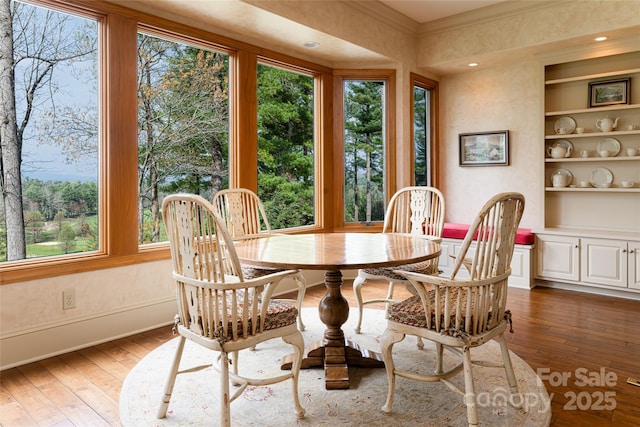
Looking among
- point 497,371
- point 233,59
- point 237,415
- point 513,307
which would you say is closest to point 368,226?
point 513,307

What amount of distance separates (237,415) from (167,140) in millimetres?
2233

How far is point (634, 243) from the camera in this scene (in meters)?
3.87

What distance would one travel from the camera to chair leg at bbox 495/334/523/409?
77.2 inches

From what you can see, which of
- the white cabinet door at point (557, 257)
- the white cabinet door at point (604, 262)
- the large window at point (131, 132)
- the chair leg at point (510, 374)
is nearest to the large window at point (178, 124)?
the large window at point (131, 132)

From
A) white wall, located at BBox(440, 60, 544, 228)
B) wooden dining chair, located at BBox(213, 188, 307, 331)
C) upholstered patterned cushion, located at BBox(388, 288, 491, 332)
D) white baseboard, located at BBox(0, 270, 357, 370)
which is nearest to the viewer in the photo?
upholstered patterned cushion, located at BBox(388, 288, 491, 332)

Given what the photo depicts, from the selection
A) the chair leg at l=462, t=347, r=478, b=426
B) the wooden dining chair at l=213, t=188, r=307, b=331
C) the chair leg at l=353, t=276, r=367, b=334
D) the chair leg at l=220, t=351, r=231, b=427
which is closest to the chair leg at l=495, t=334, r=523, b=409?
the chair leg at l=462, t=347, r=478, b=426

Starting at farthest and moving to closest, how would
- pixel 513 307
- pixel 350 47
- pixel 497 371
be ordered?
pixel 350 47, pixel 513 307, pixel 497 371

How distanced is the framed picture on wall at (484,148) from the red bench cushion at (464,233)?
0.86 m

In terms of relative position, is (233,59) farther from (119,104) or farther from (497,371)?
(497,371)

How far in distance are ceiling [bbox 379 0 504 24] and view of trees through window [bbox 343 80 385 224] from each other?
80 centimetres

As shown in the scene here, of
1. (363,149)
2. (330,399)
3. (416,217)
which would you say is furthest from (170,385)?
(363,149)

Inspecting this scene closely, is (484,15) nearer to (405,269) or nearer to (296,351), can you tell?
(405,269)

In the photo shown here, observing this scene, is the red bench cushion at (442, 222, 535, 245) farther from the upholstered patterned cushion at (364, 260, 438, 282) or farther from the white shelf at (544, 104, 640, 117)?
the upholstered patterned cushion at (364, 260, 438, 282)

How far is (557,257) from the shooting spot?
432 cm
